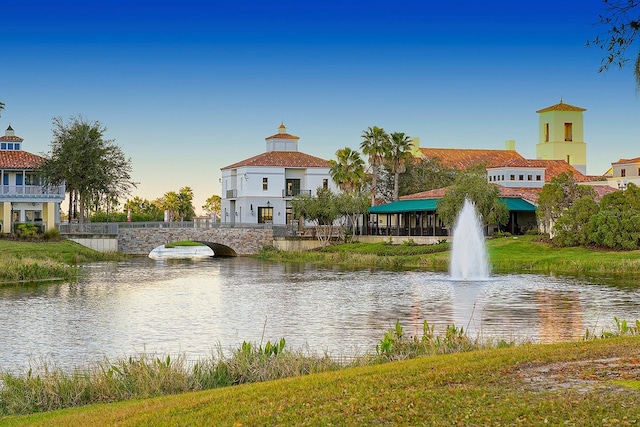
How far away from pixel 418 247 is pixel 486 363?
5310cm

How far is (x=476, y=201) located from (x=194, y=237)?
81.4 ft

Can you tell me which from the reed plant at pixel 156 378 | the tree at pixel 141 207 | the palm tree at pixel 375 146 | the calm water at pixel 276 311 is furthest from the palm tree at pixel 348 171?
the reed plant at pixel 156 378

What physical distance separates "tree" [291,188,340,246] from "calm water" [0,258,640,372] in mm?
24702

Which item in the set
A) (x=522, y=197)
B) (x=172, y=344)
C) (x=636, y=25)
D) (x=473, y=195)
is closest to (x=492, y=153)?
(x=522, y=197)

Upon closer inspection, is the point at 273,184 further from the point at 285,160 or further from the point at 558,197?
the point at 558,197

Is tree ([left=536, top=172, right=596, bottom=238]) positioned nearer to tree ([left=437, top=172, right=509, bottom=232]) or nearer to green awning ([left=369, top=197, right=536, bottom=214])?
tree ([left=437, top=172, right=509, bottom=232])

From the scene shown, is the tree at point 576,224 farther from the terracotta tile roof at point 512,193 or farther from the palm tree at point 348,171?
the palm tree at point 348,171

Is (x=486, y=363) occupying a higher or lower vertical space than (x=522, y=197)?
lower

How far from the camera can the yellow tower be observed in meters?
109

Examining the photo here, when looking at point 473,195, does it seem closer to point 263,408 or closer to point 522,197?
point 522,197

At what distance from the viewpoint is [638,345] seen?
51.1ft

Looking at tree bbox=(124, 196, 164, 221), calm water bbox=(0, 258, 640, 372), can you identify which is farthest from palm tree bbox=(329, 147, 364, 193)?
tree bbox=(124, 196, 164, 221)

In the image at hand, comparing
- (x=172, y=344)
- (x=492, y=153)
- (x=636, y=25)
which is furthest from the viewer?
(x=492, y=153)

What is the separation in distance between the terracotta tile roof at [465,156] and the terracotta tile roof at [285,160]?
47.4 feet
